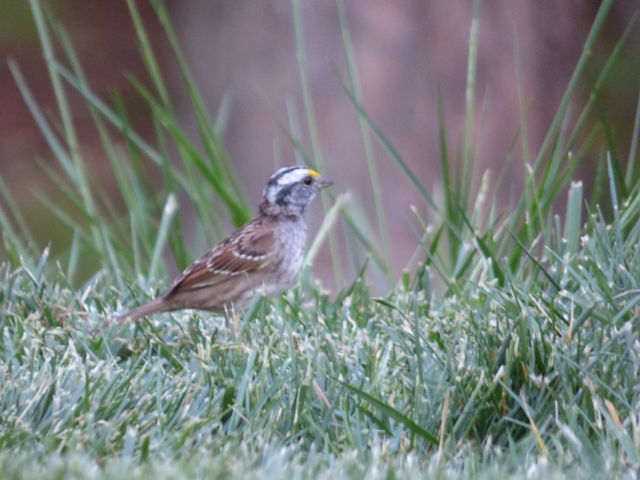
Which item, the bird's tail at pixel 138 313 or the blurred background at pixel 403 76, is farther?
the blurred background at pixel 403 76

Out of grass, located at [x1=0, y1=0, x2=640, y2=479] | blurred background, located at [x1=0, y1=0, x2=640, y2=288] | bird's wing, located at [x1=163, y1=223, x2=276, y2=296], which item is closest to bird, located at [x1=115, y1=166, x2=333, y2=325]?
bird's wing, located at [x1=163, y1=223, x2=276, y2=296]

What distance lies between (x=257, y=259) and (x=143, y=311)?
90cm

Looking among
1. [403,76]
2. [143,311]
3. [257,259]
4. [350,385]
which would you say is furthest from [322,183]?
[403,76]

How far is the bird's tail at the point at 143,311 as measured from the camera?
4.34 metres

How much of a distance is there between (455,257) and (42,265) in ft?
5.79

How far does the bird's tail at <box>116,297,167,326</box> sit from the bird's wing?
404mm

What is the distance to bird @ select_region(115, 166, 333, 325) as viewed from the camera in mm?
4922

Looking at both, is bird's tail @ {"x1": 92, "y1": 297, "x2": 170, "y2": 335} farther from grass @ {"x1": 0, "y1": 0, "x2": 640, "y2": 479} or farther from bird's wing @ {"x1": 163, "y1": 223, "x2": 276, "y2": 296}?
bird's wing @ {"x1": 163, "y1": 223, "x2": 276, "y2": 296}

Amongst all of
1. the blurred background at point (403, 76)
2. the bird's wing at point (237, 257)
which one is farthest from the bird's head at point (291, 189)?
the blurred background at point (403, 76)

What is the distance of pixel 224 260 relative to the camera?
531cm

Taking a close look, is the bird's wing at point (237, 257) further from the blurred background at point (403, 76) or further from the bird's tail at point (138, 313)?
the blurred background at point (403, 76)

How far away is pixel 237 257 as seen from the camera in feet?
17.5

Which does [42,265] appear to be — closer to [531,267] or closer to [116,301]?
[116,301]

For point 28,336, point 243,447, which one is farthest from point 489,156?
point 243,447
